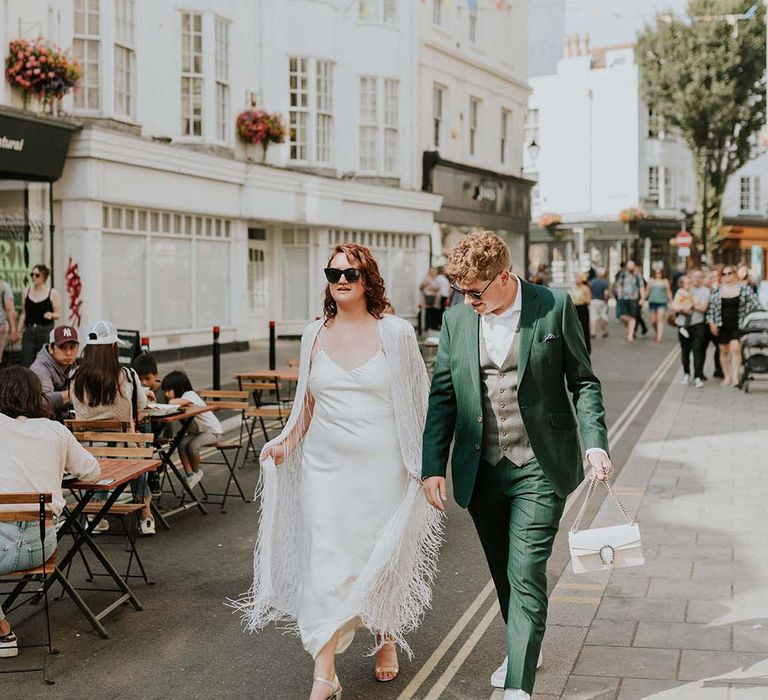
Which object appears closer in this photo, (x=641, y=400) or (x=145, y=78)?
(x=641, y=400)

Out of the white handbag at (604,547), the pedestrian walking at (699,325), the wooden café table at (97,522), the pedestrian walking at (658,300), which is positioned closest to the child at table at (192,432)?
the wooden café table at (97,522)

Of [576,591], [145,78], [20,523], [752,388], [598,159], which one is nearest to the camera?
[20,523]

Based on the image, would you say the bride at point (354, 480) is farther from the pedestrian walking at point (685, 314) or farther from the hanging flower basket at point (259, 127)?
the hanging flower basket at point (259, 127)

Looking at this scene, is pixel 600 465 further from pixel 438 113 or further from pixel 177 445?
pixel 438 113

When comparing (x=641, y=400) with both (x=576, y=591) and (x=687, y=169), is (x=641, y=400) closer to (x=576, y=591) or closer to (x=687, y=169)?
(x=576, y=591)

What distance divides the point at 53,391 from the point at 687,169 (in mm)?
51530

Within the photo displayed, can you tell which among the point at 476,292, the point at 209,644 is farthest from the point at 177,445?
the point at 476,292

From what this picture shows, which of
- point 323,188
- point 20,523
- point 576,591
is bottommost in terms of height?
point 576,591

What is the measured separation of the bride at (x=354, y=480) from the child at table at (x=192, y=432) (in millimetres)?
4168

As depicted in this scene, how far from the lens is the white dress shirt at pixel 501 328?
14.8 ft

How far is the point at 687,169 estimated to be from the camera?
56.2m

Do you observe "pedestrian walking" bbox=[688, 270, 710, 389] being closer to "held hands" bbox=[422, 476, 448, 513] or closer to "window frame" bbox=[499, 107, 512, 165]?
"held hands" bbox=[422, 476, 448, 513]

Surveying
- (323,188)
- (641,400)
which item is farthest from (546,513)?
(323,188)

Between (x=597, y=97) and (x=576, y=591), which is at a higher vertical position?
(x=597, y=97)
